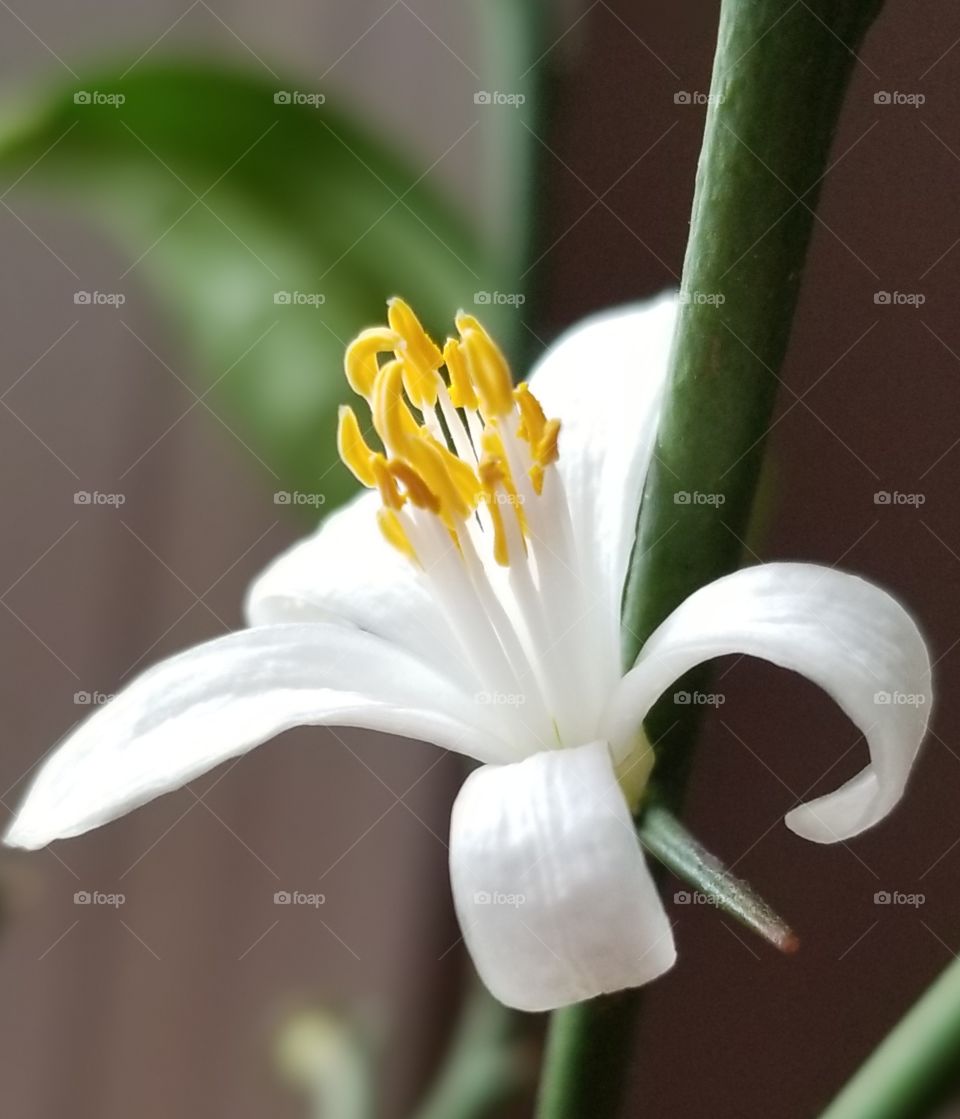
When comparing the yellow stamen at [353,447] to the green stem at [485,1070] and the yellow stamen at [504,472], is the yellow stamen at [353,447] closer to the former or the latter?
the yellow stamen at [504,472]

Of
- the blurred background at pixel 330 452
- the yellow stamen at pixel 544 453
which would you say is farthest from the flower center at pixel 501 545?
the blurred background at pixel 330 452

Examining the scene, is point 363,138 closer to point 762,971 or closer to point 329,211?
point 329,211

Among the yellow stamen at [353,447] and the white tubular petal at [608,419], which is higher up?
the white tubular petal at [608,419]

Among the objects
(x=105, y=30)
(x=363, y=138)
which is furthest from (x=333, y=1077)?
(x=105, y=30)

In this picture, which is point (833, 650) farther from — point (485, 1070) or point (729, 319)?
point (485, 1070)

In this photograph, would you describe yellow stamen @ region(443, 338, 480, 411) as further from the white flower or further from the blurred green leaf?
the blurred green leaf
